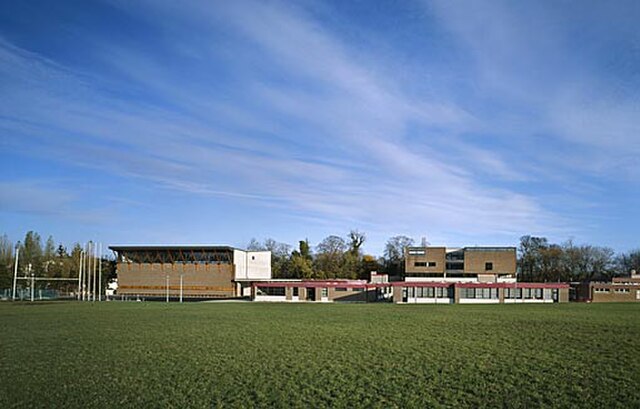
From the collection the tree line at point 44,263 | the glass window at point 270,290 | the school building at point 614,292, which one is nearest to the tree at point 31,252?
the tree line at point 44,263

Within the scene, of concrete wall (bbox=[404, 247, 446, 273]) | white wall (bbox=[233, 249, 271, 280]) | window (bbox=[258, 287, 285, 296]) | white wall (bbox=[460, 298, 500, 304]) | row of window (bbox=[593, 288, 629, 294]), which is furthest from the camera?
concrete wall (bbox=[404, 247, 446, 273])

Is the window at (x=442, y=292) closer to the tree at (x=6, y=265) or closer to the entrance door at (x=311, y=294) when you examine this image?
the entrance door at (x=311, y=294)

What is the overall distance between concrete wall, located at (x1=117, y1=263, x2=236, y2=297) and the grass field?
205 ft

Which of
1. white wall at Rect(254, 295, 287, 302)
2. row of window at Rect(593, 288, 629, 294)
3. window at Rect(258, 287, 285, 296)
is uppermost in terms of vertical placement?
row of window at Rect(593, 288, 629, 294)

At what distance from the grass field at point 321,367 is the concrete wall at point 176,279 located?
2454 inches

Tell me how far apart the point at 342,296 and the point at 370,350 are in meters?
63.0

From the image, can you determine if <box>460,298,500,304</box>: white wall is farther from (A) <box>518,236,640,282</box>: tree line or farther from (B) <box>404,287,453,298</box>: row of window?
(A) <box>518,236,640,282</box>: tree line

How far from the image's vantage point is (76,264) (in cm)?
10256

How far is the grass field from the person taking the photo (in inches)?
626

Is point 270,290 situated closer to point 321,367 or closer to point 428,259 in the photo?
point 428,259

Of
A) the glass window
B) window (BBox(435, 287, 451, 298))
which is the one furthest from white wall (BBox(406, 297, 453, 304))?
the glass window

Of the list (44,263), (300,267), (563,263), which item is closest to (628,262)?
(563,263)

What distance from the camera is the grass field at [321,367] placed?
15.9m

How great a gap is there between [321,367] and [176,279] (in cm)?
8220
